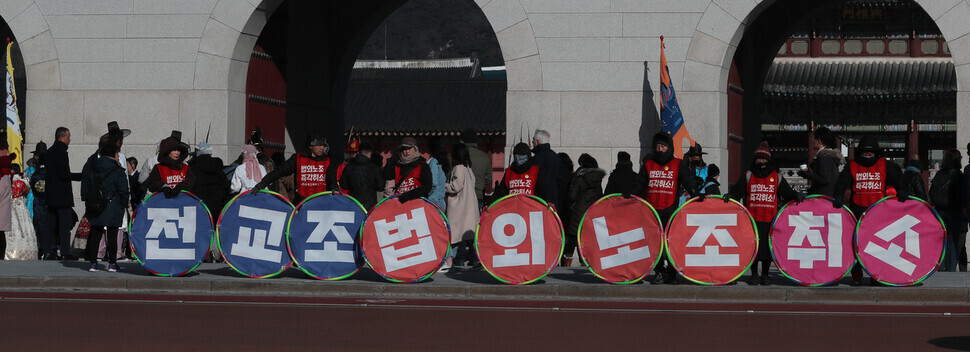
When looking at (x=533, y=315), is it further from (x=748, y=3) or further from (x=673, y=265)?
(x=748, y=3)

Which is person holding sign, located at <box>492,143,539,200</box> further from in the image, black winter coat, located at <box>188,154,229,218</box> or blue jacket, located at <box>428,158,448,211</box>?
black winter coat, located at <box>188,154,229,218</box>

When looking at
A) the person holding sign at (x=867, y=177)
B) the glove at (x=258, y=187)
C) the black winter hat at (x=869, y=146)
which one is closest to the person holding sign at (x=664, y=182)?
the person holding sign at (x=867, y=177)

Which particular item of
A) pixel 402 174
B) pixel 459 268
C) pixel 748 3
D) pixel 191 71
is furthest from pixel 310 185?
pixel 748 3

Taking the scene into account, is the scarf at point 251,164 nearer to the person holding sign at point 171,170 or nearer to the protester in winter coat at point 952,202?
the person holding sign at point 171,170

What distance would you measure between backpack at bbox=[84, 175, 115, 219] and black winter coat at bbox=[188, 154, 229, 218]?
117 centimetres

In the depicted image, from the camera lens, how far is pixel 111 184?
1680 cm

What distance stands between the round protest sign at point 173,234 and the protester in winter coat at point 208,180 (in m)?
1.56

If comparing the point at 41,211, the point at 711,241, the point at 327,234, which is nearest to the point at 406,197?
the point at 327,234

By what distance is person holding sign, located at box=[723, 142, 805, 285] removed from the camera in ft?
50.6

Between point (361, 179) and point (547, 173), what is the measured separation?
86.2 inches

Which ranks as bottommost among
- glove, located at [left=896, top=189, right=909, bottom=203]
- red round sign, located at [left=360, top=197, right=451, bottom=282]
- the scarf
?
red round sign, located at [left=360, top=197, right=451, bottom=282]

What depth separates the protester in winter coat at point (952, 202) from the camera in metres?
18.8

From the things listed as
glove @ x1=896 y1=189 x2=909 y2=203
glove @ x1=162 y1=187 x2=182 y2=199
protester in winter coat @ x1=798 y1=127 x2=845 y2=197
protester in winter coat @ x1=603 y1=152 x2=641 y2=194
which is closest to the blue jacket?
protester in winter coat @ x1=603 y1=152 x2=641 y2=194

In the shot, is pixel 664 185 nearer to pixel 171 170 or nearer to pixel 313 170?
pixel 313 170
